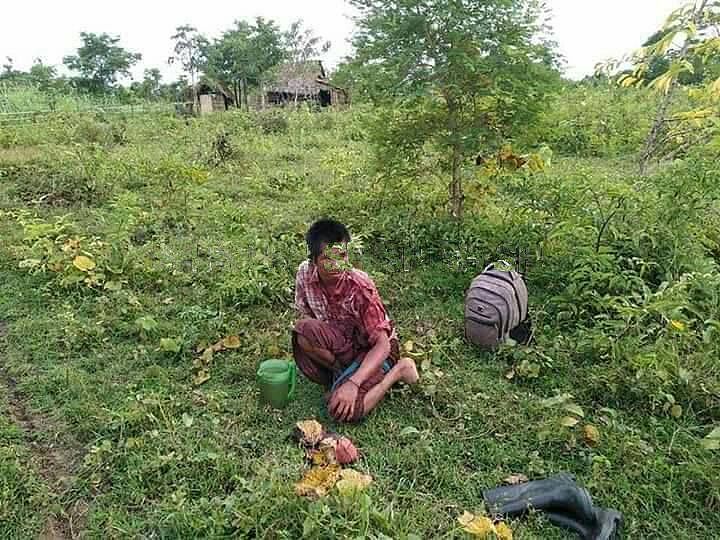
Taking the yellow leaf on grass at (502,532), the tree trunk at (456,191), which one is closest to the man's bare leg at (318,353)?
the yellow leaf on grass at (502,532)

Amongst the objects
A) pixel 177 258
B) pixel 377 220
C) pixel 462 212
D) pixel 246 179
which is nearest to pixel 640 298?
pixel 462 212

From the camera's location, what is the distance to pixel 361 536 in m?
1.83

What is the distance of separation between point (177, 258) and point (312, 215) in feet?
4.82

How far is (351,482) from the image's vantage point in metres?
2.02

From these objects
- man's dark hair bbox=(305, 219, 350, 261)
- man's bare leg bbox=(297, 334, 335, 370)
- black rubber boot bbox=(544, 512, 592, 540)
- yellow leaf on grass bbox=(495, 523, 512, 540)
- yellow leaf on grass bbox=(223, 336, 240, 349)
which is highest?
man's dark hair bbox=(305, 219, 350, 261)

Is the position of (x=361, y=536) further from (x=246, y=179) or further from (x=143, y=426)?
(x=246, y=179)

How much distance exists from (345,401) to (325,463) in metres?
0.38

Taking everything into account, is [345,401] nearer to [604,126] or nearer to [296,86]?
[604,126]

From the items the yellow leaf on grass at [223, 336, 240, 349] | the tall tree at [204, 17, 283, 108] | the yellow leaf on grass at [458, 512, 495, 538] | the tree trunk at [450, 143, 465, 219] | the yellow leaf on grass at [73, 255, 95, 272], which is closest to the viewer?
the yellow leaf on grass at [458, 512, 495, 538]

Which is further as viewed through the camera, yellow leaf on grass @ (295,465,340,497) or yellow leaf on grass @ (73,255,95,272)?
yellow leaf on grass @ (73,255,95,272)

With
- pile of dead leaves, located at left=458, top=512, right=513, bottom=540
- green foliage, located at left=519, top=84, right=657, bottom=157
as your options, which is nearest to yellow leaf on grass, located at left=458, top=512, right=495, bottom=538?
pile of dead leaves, located at left=458, top=512, right=513, bottom=540

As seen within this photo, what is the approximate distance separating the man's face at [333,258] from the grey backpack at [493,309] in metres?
0.95

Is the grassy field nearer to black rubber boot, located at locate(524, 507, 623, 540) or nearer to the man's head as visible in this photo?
black rubber boot, located at locate(524, 507, 623, 540)

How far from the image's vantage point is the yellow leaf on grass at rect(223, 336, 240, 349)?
3.34 metres
